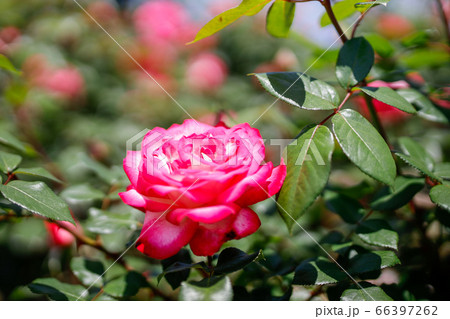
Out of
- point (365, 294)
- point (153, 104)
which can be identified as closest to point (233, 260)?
point (365, 294)

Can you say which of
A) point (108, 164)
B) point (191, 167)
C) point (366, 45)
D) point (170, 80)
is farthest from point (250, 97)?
point (191, 167)

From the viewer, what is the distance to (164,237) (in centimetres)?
40

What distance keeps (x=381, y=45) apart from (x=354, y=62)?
1.01ft

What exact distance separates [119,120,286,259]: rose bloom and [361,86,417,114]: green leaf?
0.17 meters

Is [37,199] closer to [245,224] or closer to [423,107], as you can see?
[245,224]

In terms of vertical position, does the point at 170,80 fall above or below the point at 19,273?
above

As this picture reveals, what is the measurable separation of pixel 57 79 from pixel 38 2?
0.48 meters

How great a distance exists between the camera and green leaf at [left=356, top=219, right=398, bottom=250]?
48 centimetres

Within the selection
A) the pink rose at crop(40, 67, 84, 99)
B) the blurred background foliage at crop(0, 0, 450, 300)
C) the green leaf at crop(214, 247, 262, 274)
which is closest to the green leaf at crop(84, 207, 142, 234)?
the blurred background foliage at crop(0, 0, 450, 300)

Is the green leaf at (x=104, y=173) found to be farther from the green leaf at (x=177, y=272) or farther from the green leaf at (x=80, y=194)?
the green leaf at (x=177, y=272)

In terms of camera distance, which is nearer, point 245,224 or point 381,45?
point 245,224

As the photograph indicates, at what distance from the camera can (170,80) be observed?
160 cm

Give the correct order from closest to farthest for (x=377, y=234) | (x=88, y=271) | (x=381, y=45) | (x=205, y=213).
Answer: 1. (x=205, y=213)
2. (x=377, y=234)
3. (x=88, y=271)
4. (x=381, y=45)

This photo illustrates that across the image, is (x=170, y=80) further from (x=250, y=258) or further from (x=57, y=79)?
(x=250, y=258)
